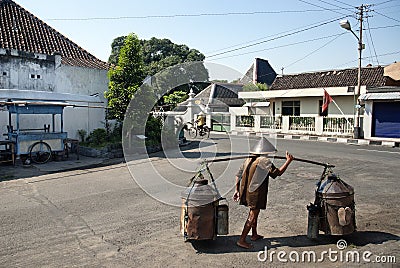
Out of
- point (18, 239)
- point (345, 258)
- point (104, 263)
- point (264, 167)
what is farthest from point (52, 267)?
point (345, 258)

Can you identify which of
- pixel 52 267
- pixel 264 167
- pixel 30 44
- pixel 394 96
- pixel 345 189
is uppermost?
pixel 30 44

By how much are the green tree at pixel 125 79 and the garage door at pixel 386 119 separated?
1375 cm

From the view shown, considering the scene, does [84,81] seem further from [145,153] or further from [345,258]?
[345,258]

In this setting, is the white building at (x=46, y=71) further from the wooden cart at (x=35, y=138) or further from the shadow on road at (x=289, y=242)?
the shadow on road at (x=289, y=242)

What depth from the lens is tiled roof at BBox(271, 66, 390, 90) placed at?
24.3 m

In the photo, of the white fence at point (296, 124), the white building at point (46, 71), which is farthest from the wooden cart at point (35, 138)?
the white fence at point (296, 124)

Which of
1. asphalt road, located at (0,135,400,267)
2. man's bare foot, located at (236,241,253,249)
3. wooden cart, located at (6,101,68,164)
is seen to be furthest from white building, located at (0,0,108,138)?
man's bare foot, located at (236,241,253,249)

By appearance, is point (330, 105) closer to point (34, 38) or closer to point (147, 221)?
point (34, 38)

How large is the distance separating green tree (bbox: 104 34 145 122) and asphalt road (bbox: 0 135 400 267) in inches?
204

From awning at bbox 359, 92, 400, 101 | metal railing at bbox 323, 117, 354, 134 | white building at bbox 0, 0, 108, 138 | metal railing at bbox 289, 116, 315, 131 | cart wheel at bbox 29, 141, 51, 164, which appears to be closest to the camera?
cart wheel at bbox 29, 141, 51, 164

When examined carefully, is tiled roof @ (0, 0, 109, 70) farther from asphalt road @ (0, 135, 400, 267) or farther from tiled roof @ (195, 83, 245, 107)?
tiled roof @ (195, 83, 245, 107)

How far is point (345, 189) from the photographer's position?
4.87 m

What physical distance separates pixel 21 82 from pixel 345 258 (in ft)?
45.3

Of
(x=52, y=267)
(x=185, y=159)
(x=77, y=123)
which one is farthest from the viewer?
(x=77, y=123)
